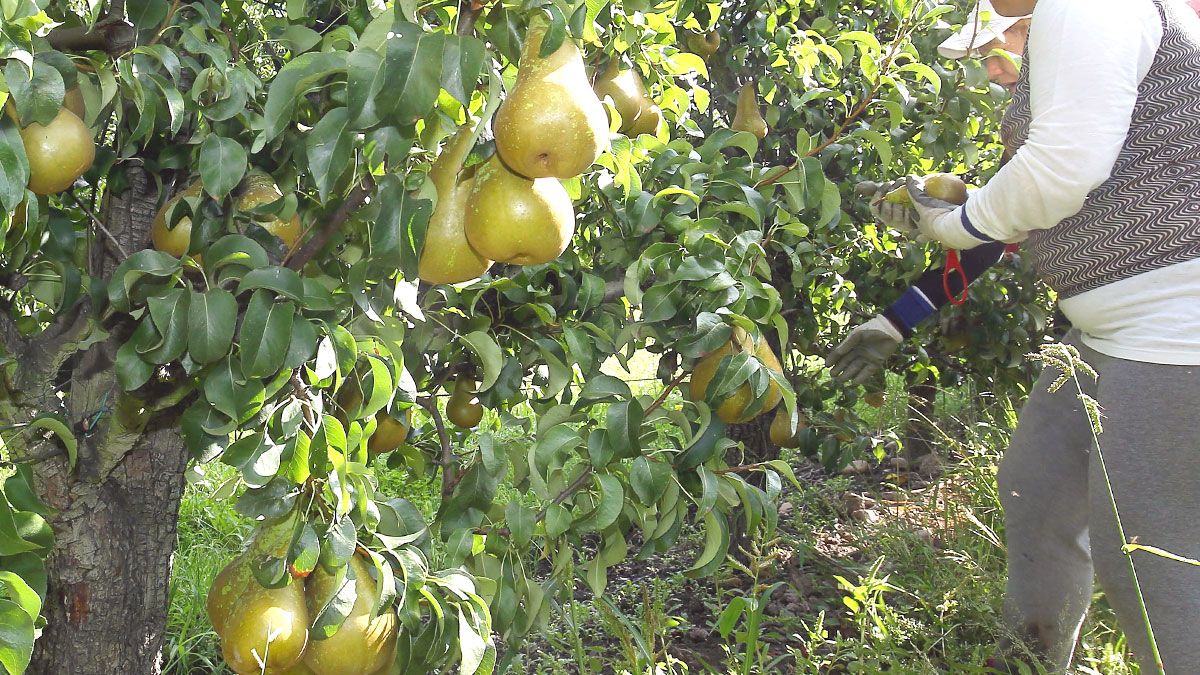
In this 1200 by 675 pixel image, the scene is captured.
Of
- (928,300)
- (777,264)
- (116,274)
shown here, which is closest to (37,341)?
(116,274)

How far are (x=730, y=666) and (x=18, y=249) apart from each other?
1.57m

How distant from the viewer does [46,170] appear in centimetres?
101

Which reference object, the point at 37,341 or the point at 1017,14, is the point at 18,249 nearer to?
the point at 37,341

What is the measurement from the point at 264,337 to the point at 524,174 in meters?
0.29

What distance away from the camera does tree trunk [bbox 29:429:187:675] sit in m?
1.43

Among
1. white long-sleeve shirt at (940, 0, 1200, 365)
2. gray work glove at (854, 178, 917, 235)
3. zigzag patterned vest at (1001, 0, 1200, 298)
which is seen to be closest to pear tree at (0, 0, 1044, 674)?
white long-sleeve shirt at (940, 0, 1200, 365)

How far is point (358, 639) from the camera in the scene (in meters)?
1.01

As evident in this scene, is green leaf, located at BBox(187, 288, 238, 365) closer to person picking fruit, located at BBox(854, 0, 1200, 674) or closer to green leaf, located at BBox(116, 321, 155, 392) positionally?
green leaf, located at BBox(116, 321, 155, 392)

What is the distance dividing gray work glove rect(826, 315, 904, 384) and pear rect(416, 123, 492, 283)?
4.71ft

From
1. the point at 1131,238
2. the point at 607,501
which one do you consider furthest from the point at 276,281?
the point at 1131,238

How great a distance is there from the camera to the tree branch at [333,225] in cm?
108

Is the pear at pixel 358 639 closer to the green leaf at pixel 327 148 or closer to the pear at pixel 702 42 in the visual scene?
the green leaf at pixel 327 148

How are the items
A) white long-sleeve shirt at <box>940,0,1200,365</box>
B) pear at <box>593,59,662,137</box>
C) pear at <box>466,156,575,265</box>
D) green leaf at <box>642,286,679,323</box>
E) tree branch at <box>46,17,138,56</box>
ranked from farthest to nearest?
white long-sleeve shirt at <box>940,0,1200,365</box> < pear at <box>593,59,662,137</box> < green leaf at <box>642,286,679,323</box> < tree branch at <box>46,17,138,56</box> < pear at <box>466,156,575,265</box>

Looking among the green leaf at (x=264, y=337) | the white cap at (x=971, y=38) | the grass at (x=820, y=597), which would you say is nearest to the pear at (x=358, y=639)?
the green leaf at (x=264, y=337)
